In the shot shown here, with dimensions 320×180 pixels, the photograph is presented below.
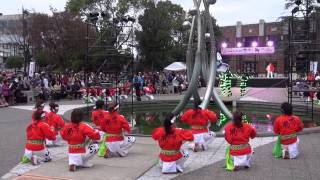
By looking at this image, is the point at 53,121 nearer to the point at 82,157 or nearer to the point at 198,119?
the point at 82,157

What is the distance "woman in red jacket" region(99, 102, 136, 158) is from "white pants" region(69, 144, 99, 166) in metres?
0.89

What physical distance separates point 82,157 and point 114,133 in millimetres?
1246

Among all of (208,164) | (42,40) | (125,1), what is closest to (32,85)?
(208,164)

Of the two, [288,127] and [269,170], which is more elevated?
[288,127]

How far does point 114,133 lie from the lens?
10.1m

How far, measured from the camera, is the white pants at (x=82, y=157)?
8961 mm

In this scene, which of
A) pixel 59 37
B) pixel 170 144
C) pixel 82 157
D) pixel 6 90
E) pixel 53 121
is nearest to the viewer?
pixel 170 144

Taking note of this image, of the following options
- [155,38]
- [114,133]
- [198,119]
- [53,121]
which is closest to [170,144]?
[114,133]

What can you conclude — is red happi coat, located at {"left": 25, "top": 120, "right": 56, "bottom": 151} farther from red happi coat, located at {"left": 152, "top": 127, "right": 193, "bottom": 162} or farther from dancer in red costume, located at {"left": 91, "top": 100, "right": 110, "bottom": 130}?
red happi coat, located at {"left": 152, "top": 127, "right": 193, "bottom": 162}

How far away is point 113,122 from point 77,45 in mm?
35850

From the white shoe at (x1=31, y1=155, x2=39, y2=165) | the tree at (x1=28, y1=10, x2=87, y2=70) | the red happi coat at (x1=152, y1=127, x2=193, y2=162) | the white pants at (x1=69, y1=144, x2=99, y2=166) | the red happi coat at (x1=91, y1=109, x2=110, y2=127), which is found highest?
the tree at (x1=28, y1=10, x2=87, y2=70)

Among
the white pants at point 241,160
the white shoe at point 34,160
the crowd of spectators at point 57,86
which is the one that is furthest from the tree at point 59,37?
the white pants at point 241,160

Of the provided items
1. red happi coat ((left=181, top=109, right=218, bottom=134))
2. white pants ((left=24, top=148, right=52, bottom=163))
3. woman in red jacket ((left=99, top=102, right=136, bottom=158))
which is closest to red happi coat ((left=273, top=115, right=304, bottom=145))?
red happi coat ((left=181, top=109, right=218, bottom=134))

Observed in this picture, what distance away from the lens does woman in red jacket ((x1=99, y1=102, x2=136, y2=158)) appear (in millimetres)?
10086
